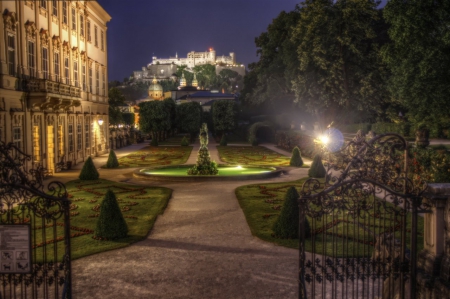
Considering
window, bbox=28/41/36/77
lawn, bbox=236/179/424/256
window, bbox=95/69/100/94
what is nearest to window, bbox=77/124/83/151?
window, bbox=95/69/100/94

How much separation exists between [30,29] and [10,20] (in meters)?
2.47

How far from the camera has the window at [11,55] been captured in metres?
20.2

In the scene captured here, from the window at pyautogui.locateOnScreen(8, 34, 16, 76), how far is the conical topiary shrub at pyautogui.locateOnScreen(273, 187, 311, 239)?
1440 centimetres

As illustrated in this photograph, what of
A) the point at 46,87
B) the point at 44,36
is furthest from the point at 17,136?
the point at 44,36

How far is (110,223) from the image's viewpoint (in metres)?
11.7

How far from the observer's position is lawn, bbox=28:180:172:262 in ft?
36.2

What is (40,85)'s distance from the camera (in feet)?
72.4

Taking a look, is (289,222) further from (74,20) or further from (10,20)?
(74,20)

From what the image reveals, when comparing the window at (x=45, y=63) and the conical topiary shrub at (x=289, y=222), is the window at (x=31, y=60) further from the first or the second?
the conical topiary shrub at (x=289, y=222)

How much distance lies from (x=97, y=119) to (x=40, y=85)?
1579 centimetres

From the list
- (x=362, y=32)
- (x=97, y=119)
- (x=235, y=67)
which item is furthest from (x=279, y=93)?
(x=235, y=67)

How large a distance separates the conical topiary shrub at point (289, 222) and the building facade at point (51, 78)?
41.0 feet

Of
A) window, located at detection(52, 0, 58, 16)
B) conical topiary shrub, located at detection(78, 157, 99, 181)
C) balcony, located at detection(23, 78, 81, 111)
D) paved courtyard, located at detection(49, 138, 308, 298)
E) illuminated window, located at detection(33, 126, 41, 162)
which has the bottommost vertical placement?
paved courtyard, located at detection(49, 138, 308, 298)

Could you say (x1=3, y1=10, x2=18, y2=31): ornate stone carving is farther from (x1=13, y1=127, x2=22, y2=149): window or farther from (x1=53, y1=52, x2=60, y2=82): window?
(x1=53, y1=52, x2=60, y2=82): window
